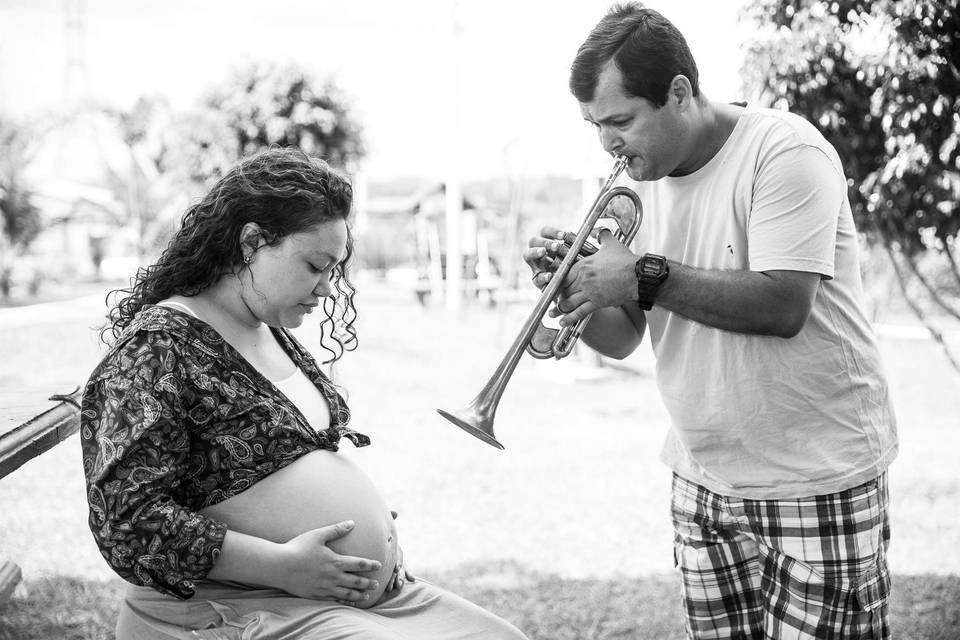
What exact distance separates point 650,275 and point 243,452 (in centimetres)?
96

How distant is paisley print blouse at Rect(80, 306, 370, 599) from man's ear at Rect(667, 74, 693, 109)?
43.9 inches

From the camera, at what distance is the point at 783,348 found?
2062 mm

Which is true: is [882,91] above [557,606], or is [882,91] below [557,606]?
above

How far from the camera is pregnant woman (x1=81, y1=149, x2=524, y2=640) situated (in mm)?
1665

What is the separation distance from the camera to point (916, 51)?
366 cm

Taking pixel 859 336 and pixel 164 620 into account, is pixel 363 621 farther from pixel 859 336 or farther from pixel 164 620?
pixel 859 336

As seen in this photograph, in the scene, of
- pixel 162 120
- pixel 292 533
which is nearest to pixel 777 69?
pixel 292 533

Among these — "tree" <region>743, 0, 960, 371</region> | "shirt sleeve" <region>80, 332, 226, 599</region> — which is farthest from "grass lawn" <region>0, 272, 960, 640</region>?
"tree" <region>743, 0, 960, 371</region>

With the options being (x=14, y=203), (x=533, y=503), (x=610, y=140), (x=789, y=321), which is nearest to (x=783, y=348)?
(x=789, y=321)

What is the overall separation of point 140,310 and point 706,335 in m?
1.31

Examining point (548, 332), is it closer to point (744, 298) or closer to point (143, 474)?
point (744, 298)

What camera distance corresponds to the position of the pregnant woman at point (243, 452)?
5.46 ft

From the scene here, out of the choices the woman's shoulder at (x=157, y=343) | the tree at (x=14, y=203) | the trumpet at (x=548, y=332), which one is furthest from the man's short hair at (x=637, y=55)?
the tree at (x=14, y=203)

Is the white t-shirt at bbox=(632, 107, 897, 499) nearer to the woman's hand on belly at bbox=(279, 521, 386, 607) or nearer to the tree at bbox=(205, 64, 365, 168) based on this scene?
the woman's hand on belly at bbox=(279, 521, 386, 607)
